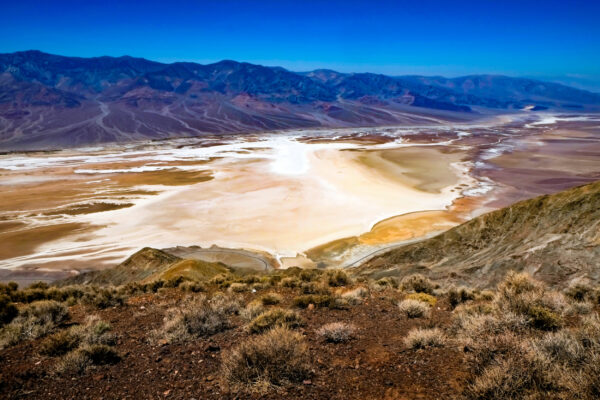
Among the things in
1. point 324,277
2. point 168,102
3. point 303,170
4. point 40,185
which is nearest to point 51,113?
point 168,102

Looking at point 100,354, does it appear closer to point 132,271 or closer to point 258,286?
point 258,286

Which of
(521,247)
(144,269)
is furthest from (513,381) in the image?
(144,269)

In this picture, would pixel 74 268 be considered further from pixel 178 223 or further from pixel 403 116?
pixel 403 116

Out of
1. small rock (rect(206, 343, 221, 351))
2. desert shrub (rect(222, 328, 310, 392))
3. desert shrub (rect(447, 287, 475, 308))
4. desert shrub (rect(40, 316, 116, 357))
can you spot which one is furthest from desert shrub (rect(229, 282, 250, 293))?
desert shrub (rect(447, 287, 475, 308))

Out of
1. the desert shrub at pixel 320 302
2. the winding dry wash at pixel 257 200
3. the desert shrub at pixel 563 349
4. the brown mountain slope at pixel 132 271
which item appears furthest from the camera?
the winding dry wash at pixel 257 200

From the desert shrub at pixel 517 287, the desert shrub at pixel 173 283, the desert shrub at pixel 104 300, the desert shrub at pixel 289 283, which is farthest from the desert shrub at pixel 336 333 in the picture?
the desert shrub at pixel 173 283

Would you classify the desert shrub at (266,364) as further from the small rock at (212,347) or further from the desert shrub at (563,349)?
the desert shrub at (563,349)
